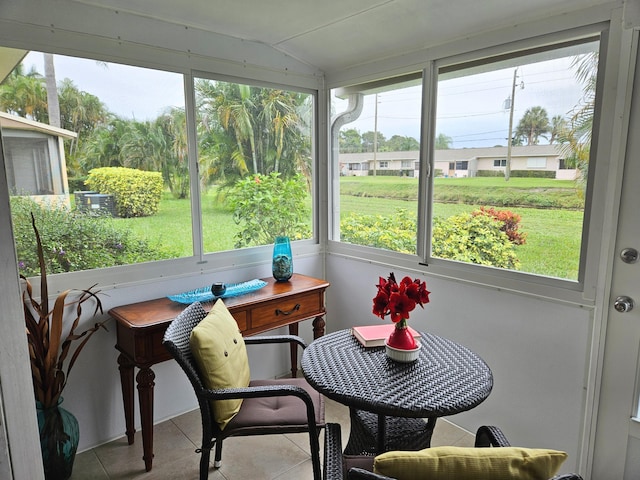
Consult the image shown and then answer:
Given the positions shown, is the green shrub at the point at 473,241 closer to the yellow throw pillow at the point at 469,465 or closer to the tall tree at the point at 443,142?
the tall tree at the point at 443,142

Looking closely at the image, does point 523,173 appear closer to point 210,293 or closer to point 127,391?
point 210,293

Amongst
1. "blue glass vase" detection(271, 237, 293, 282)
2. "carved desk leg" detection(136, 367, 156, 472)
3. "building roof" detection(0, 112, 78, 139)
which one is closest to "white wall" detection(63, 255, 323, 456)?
"carved desk leg" detection(136, 367, 156, 472)

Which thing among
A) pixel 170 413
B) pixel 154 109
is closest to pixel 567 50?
pixel 154 109

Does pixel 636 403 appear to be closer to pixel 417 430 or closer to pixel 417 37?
pixel 417 430

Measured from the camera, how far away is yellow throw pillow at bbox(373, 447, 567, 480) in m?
0.90

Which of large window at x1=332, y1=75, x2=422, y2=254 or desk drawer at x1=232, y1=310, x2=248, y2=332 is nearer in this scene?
desk drawer at x1=232, y1=310, x2=248, y2=332

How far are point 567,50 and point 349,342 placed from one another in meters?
1.69

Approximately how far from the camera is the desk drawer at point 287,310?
2381mm

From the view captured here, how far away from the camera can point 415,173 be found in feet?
8.46

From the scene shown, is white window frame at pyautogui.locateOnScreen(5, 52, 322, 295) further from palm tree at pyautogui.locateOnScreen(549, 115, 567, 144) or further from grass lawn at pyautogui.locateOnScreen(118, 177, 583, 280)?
palm tree at pyautogui.locateOnScreen(549, 115, 567, 144)

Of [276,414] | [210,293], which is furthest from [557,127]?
[210,293]

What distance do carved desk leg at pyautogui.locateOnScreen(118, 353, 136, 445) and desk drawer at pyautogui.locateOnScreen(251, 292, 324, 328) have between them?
2.25 feet

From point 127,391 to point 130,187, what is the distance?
1.12m

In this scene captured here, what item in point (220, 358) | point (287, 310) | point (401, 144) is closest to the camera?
point (220, 358)
